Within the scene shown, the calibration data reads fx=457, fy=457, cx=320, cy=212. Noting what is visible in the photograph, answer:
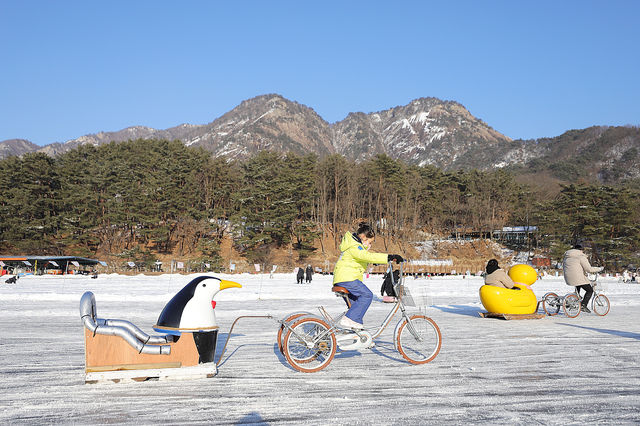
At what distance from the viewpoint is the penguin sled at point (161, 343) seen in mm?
5121

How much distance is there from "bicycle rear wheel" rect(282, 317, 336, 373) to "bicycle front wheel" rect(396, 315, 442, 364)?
1.07 meters

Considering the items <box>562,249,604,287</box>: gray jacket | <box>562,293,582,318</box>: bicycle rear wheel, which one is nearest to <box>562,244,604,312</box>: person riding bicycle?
<box>562,249,604,287</box>: gray jacket

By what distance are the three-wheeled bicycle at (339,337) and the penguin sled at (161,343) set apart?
0.99 m

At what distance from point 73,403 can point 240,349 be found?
10.2 ft

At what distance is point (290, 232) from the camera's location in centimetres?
5484

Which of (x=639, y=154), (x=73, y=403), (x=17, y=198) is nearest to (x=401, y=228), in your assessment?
(x=17, y=198)

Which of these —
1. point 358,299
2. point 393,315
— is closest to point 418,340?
point 393,315

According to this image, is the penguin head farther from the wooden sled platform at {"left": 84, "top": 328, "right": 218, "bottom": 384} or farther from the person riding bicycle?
the person riding bicycle

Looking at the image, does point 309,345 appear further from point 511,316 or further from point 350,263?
point 511,316

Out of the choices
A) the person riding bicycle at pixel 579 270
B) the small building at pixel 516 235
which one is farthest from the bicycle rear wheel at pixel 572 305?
the small building at pixel 516 235

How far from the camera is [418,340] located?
21.0 feet

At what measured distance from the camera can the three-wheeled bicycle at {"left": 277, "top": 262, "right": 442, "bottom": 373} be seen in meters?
5.84

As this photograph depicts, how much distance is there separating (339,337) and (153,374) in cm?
233

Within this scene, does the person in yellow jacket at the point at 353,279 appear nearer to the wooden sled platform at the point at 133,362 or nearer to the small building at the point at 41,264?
the wooden sled platform at the point at 133,362
